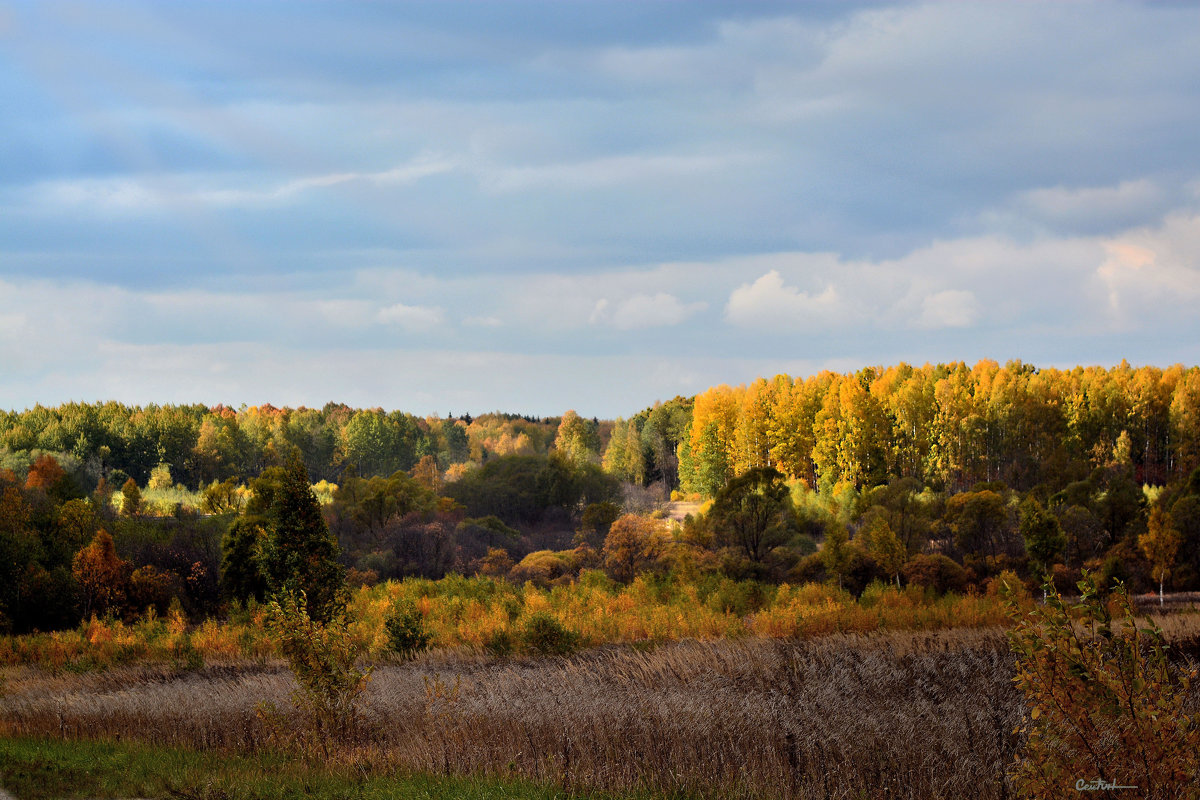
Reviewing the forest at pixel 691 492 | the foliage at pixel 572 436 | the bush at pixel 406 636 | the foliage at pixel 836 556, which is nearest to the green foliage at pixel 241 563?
the forest at pixel 691 492

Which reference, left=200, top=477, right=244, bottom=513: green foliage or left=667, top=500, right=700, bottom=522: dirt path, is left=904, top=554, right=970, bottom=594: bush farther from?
left=200, top=477, right=244, bottom=513: green foliage

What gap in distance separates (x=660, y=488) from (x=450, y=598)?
155 ft

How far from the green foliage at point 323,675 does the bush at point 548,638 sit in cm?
644

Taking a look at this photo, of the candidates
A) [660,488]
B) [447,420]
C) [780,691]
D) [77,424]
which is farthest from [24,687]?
[447,420]

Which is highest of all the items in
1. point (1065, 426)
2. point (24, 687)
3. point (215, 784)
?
point (1065, 426)

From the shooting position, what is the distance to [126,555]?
32.8 m

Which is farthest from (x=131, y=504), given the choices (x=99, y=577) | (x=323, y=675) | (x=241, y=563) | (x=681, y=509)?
(x=323, y=675)

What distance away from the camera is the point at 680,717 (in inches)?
401

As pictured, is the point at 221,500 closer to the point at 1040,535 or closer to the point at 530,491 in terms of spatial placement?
the point at 530,491

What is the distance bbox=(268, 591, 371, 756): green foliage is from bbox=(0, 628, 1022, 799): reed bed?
0.37 metres

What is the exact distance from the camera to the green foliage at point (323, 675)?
429 inches

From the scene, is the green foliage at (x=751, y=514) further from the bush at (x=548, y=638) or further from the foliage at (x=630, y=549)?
the bush at (x=548, y=638)

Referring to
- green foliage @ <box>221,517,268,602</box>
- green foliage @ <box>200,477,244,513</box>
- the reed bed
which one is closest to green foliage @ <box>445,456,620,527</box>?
green foliage @ <box>200,477,244,513</box>

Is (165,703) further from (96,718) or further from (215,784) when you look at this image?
(215,784)
